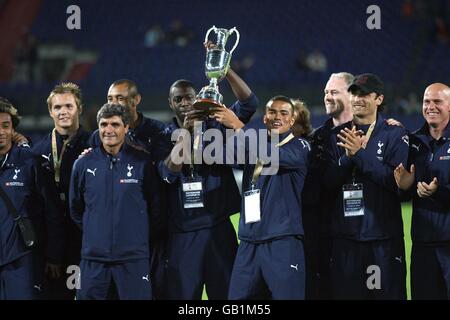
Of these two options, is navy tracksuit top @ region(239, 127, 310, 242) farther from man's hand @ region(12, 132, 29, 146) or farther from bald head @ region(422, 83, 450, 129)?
man's hand @ region(12, 132, 29, 146)

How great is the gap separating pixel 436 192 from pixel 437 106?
0.63m

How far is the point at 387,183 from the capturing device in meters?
5.23

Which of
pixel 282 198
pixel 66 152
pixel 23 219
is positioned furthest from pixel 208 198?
pixel 23 219

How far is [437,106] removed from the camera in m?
5.38

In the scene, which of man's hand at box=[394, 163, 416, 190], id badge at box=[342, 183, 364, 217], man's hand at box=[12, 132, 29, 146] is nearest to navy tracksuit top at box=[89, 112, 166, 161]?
man's hand at box=[12, 132, 29, 146]

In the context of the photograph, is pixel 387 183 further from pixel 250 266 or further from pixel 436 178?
pixel 250 266

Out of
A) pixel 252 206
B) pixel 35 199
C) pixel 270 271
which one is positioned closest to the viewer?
pixel 270 271

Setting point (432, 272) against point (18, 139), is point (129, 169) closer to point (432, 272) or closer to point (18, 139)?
point (18, 139)

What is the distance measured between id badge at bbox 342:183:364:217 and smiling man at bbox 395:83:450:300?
0.93ft

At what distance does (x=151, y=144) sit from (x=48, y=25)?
1343 cm

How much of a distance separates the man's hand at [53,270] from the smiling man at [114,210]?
29 cm


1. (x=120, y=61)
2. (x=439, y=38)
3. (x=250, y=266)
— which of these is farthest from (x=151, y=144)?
(x=439, y=38)
